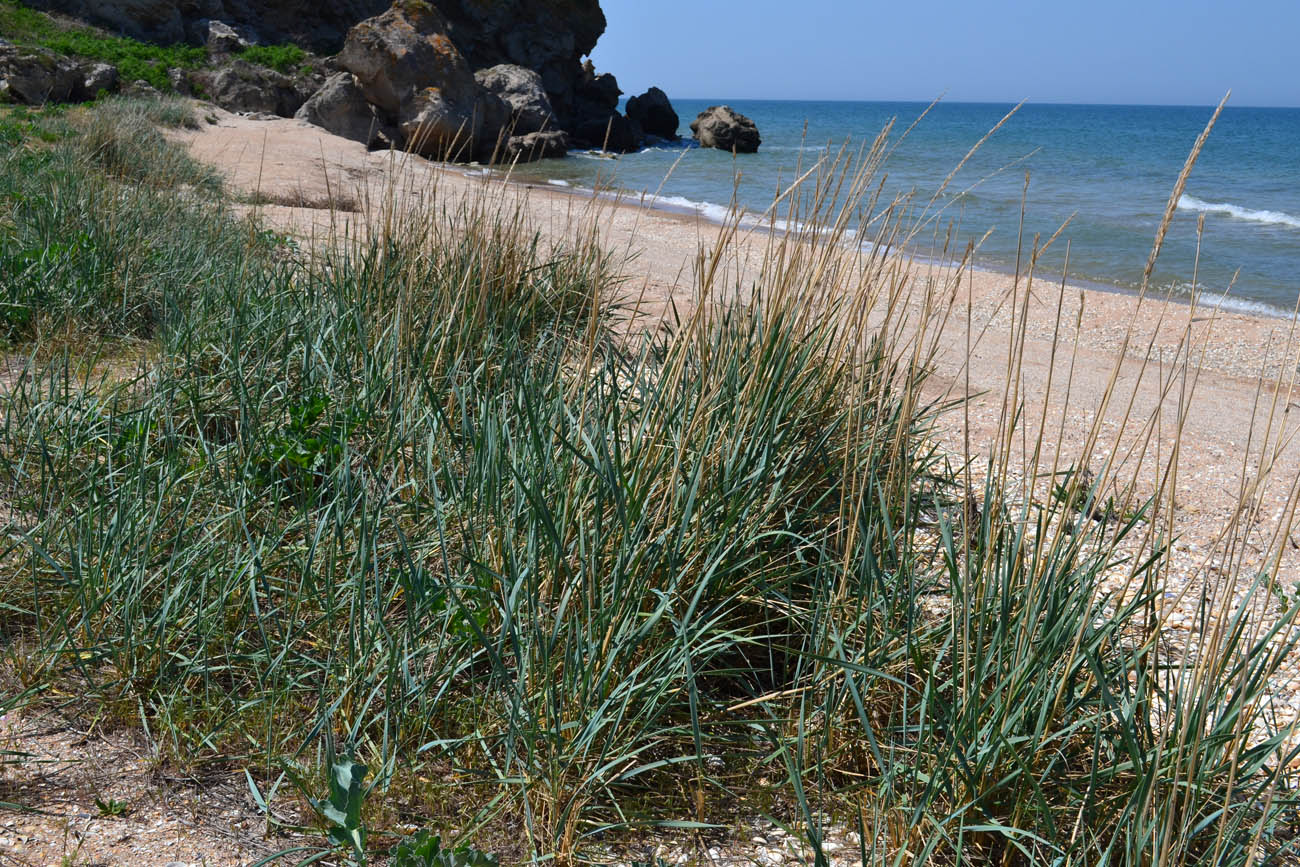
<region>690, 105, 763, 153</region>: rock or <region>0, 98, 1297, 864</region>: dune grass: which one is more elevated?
<region>690, 105, 763, 153</region>: rock

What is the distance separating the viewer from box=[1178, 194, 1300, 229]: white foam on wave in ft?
55.1

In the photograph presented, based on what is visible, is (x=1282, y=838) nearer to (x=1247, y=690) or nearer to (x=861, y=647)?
(x=1247, y=690)

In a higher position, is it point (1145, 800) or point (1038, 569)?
point (1038, 569)

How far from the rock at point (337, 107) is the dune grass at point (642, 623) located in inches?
773

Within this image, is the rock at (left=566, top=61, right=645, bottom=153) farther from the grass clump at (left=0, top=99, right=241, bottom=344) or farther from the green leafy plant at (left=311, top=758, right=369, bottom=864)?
the green leafy plant at (left=311, top=758, right=369, bottom=864)

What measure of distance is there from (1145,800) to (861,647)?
2.09 ft

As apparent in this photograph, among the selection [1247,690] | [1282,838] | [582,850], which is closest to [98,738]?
[582,850]

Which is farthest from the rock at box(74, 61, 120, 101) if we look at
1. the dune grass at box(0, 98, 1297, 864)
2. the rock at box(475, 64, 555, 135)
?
the dune grass at box(0, 98, 1297, 864)

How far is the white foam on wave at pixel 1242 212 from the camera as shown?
55.1 feet

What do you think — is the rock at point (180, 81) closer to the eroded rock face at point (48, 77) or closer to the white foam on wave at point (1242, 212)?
the eroded rock face at point (48, 77)

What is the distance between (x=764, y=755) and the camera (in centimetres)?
187

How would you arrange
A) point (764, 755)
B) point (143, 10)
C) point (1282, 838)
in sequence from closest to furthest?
point (1282, 838), point (764, 755), point (143, 10)

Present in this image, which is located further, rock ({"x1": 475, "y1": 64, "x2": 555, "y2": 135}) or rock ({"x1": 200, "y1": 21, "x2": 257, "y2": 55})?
rock ({"x1": 475, "y1": 64, "x2": 555, "y2": 135})

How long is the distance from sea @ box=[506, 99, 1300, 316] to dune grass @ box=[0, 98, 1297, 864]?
0.55 metres
